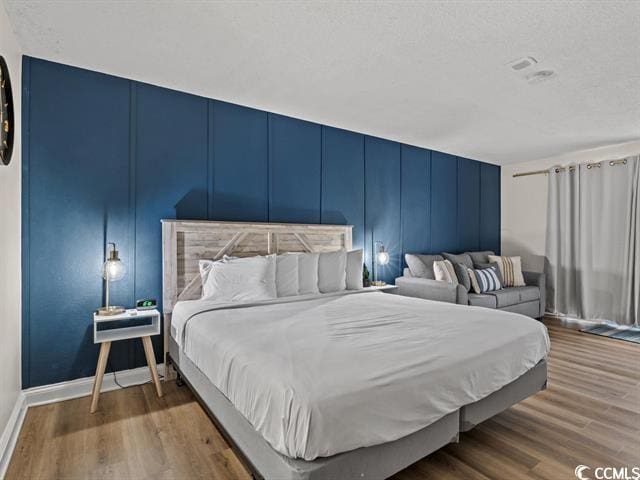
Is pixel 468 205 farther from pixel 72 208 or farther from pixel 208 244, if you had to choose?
pixel 72 208

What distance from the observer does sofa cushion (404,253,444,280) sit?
15.8 ft

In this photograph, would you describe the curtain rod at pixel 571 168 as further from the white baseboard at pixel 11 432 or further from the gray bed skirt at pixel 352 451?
the white baseboard at pixel 11 432

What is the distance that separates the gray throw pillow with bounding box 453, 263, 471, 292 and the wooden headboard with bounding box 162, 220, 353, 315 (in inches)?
80.7

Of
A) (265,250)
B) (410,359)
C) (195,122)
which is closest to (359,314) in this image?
(410,359)

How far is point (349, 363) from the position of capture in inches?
63.0

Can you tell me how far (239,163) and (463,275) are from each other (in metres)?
3.23

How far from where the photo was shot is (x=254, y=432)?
5.15 ft

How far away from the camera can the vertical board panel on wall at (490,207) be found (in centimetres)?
618

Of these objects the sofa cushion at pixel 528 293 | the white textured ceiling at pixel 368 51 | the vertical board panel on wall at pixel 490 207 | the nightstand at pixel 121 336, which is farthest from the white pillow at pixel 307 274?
the vertical board panel on wall at pixel 490 207

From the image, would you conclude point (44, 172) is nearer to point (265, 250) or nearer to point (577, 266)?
point (265, 250)

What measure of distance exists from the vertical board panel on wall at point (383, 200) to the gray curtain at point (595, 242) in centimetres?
264

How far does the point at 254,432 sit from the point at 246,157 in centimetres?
276

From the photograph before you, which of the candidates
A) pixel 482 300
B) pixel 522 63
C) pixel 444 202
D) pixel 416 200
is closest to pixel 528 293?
pixel 482 300

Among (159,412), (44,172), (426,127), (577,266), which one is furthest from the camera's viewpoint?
(577,266)
